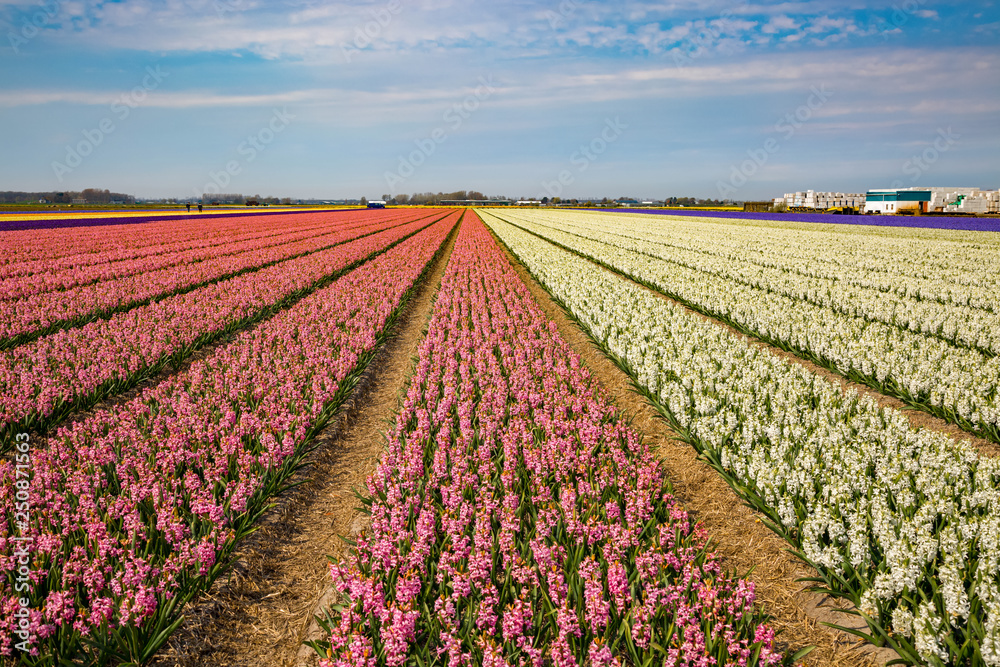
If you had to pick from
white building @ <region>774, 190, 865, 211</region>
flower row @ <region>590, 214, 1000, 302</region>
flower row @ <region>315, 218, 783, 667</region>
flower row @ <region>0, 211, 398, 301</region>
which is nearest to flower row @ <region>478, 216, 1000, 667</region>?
flower row @ <region>315, 218, 783, 667</region>

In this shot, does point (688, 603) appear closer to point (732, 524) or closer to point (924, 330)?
point (732, 524)

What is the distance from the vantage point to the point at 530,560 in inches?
176

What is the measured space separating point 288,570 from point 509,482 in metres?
2.40

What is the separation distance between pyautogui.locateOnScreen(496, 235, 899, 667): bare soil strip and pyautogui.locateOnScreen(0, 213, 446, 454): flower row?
9249 mm

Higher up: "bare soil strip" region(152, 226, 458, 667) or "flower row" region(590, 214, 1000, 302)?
"flower row" region(590, 214, 1000, 302)

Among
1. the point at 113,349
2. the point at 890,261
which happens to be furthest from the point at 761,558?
the point at 890,261

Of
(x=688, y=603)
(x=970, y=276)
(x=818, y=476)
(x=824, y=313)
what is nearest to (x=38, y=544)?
(x=688, y=603)

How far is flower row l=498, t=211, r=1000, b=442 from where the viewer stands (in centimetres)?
766

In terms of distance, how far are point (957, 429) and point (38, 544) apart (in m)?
11.7

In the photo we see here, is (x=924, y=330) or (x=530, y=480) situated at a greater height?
(x=924, y=330)

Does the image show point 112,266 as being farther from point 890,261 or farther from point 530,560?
point 890,261

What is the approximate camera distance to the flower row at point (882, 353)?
7.66m

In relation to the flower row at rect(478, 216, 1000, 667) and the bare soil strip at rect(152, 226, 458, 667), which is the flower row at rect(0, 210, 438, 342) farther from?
the flower row at rect(478, 216, 1000, 667)

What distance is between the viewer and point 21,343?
37.5 feet
